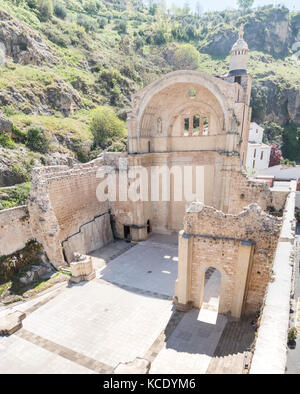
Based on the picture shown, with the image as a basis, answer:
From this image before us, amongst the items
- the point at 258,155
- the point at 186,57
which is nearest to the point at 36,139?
the point at 258,155

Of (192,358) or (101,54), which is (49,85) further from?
(192,358)

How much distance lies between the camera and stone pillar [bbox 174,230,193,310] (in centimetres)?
1009

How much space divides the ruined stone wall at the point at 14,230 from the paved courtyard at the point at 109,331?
328 cm

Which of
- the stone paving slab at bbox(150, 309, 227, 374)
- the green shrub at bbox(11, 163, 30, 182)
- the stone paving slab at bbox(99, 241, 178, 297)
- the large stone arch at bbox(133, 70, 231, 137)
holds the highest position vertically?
the large stone arch at bbox(133, 70, 231, 137)

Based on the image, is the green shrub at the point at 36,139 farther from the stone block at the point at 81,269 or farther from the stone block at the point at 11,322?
the stone block at the point at 11,322

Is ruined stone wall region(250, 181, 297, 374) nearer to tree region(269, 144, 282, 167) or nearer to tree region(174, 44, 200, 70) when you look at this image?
tree region(269, 144, 282, 167)

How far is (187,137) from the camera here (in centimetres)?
1908

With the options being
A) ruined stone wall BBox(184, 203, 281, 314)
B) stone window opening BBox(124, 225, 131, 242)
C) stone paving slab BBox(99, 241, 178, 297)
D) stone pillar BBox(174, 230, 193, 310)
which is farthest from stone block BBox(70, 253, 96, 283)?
stone window opening BBox(124, 225, 131, 242)

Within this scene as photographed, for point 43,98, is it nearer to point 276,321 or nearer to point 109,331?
Result: point 109,331

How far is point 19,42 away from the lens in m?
33.4

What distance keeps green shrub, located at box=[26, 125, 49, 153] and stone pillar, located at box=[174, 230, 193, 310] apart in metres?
18.5

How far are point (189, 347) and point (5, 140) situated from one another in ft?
68.2

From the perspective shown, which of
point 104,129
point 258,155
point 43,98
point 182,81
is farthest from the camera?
point 258,155
